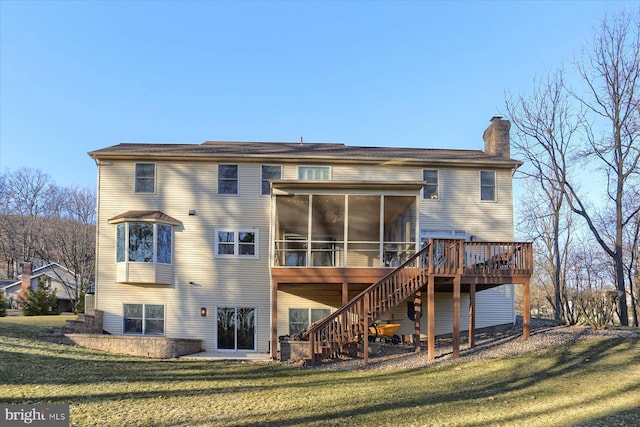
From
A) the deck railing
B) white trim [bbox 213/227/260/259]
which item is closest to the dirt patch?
the deck railing

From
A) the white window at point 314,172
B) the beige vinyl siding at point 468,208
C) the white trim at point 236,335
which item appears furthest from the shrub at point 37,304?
the beige vinyl siding at point 468,208

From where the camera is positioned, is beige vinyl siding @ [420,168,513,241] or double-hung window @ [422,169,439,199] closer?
beige vinyl siding @ [420,168,513,241]

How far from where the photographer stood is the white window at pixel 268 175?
1620 centimetres

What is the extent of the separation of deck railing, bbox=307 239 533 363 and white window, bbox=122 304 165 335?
5.98 m

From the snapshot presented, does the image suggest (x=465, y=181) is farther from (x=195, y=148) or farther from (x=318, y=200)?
(x=195, y=148)

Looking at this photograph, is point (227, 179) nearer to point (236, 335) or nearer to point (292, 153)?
point (292, 153)

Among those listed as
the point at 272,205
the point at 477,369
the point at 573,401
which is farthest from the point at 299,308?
the point at 573,401

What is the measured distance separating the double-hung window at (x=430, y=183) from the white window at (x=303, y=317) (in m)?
5.57

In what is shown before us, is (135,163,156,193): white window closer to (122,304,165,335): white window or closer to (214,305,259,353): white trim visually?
(122,304,165,335): white window

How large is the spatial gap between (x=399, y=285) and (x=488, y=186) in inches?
244

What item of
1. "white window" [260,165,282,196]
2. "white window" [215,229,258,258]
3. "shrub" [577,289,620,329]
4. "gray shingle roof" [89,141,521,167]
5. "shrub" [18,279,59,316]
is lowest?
"shrub" [18,279,59,316]

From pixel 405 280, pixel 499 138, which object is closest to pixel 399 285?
pixel 405 280

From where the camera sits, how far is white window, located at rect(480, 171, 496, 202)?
16.6m

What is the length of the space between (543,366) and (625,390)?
91.3 inches
